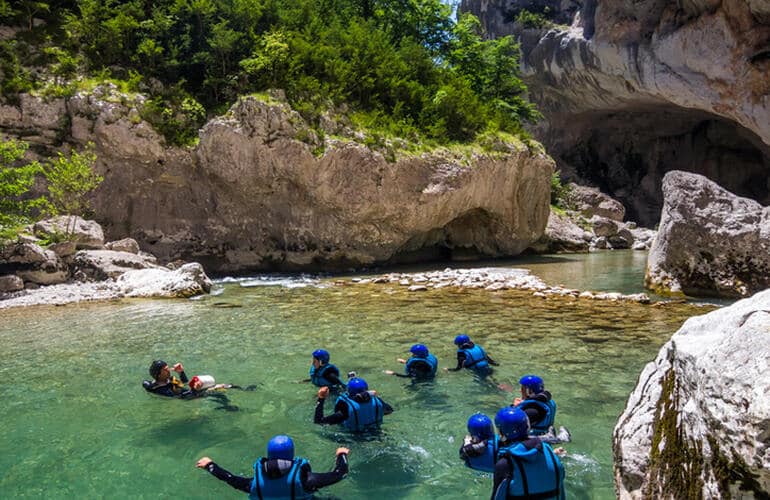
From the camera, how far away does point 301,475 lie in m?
4.39

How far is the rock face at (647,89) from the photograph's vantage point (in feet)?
82.4

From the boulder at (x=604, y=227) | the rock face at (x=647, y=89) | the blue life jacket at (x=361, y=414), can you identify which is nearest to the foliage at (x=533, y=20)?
the rock face at (x=647, y=89)

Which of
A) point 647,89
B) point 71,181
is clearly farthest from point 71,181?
point 647,89

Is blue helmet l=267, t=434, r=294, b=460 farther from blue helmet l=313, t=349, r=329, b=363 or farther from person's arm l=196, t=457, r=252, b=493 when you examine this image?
blue helmet l=313, t=349, r=329, b=363

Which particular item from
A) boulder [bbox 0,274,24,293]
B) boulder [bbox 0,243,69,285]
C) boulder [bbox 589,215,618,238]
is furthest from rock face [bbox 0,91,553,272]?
boulder [bbox 589,215,618,238]

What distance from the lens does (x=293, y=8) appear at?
26453mm

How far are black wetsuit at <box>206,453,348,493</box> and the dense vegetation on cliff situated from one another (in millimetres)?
19838

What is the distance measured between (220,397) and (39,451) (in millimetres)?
2316

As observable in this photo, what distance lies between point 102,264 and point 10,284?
2.68 m

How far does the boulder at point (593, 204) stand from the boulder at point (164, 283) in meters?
29.9

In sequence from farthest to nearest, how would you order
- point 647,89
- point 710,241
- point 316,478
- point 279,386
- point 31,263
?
point 647,89, point 31,263, point 710,241, point 279,386, point 316,478

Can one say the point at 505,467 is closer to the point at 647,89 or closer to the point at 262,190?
the point at 262,190

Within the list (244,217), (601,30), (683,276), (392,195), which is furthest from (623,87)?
(244,217)

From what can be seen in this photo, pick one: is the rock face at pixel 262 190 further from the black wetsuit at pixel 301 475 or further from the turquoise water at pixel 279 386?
the black wetsuit at pixel 301 475
